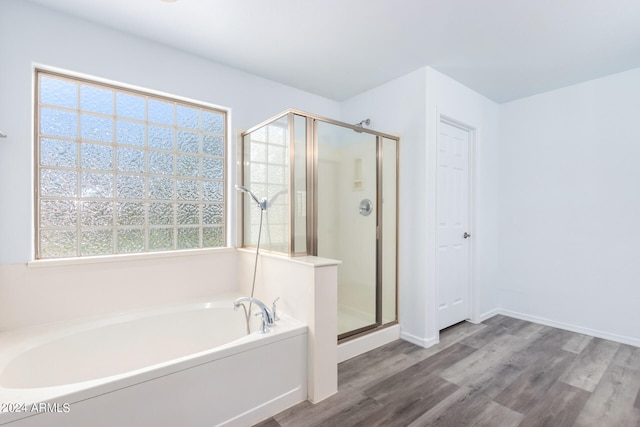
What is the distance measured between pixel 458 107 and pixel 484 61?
49 centimetres

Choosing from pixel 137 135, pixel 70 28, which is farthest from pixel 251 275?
pixel 70 28

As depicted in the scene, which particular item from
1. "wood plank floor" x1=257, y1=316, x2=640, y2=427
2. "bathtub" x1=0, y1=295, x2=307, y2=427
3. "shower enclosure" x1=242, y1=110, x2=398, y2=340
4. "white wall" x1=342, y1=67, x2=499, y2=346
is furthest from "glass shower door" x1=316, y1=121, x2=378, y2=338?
"bathtub" x1=0, y1=295, x2=307, y2=427

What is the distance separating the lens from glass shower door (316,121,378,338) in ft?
8.14

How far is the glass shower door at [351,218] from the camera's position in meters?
2.48

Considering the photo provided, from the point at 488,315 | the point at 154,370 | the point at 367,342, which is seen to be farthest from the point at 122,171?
the point at 488,315

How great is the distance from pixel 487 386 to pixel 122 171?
3.07 m

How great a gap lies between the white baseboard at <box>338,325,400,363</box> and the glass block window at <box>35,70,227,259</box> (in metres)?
1.43

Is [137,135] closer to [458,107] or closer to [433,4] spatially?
[433,4]

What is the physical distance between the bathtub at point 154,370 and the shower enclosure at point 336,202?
699 millimetres

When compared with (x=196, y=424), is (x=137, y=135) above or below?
above

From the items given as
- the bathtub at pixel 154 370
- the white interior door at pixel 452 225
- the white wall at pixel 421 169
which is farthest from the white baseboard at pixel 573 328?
the bathtub at pixel 154 370

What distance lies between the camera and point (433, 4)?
184 cm

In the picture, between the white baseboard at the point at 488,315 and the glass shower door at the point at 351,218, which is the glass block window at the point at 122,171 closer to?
the glass shower door at the point at 351,218

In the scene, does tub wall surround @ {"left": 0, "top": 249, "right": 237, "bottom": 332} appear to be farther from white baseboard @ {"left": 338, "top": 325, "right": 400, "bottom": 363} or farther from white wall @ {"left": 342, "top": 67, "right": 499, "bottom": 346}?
white wall @ {"left": 342, "top": 67, "right": 499, "bottom": 346}
